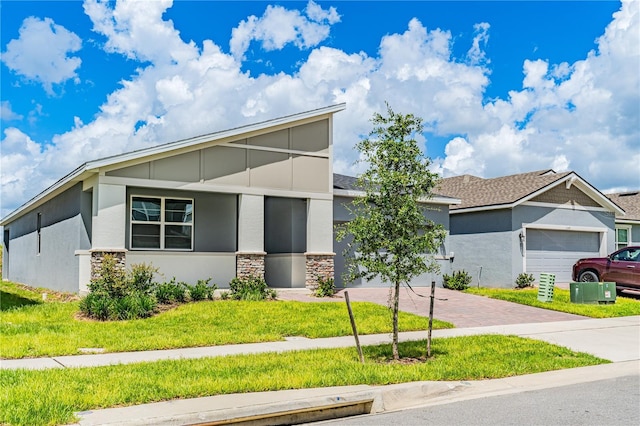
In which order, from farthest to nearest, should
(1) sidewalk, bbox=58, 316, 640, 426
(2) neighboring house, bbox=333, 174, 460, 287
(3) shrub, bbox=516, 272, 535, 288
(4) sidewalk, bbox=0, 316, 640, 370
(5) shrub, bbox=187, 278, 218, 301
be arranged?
(3) shrub, bbox=516, 272, 535, 288
(2) neighboring house, bbox=333, 174, 460, 287
(5) shrub, bbox=187, 278, 218, 301
(4) sidewalk, bbox=0, 316, 640, 370
(1) sidewalk, bbox=58, 316, 640, 426

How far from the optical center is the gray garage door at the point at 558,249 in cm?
2555

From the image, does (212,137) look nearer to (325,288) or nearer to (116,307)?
(325,288)

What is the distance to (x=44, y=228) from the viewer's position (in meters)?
24.1

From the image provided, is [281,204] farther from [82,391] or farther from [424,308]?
[82,391]

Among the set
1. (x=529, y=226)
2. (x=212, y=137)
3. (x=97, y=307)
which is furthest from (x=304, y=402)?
(x=529, y=226)

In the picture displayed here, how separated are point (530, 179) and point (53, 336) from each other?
21.4 metres

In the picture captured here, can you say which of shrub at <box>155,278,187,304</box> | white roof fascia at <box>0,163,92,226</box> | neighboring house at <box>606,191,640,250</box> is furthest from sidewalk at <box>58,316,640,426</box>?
neighboring house at <box>606,191,640,250</box>

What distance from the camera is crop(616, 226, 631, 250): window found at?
1199 inches

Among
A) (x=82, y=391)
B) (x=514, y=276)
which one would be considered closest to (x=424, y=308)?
(x=514, y=276)

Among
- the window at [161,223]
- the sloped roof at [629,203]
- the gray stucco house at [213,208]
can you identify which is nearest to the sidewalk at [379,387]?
the gray stucco house at [213,208]

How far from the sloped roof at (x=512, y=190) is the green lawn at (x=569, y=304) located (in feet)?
13.4

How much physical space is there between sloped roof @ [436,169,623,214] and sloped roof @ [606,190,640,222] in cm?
372

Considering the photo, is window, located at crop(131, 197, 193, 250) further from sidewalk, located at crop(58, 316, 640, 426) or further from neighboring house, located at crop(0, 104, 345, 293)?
sidewalk, located at crop(58, 316, 640, 426)

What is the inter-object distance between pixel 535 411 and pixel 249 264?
12.7 m
